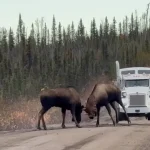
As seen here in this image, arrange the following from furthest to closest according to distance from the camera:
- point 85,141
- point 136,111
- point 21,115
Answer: point 21,115 → point 136,111 → point 85,141

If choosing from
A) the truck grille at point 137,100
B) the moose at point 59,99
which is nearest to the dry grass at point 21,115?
the moose at point 59,99

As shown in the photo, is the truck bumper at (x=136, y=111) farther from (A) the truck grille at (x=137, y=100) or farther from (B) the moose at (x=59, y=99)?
(B) the moose at (x=59, y=99)

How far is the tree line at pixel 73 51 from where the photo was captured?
Answer: 216 feet

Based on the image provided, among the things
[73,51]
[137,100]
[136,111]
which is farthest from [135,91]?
[73,51]

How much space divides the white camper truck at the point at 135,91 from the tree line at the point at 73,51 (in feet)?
64.4

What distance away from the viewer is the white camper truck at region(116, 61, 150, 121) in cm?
2406

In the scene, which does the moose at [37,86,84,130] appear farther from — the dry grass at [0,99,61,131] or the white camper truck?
the white camper truck

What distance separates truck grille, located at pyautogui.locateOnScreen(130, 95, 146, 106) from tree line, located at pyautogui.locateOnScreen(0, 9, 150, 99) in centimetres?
2068

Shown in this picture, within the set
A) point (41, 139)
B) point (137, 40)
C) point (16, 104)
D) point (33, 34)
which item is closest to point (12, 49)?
point (33, 34)

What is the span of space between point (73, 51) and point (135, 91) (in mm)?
78362

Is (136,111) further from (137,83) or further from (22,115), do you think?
(22,115)

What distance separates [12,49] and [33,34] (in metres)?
12.7

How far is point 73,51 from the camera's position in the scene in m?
102

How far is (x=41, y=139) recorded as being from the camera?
1588 cm
